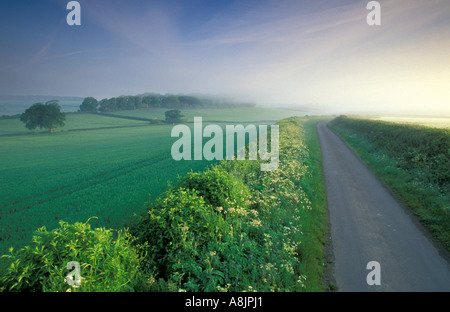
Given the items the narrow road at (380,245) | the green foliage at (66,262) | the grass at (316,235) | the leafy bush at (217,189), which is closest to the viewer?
the green foliage at (66,262)

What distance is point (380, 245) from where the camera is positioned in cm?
707

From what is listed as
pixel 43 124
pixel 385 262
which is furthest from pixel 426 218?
pixel 43 124

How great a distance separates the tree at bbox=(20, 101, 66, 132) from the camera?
5997 cm

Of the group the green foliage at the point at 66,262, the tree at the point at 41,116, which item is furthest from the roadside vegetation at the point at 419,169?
the tree at the point at 41,116

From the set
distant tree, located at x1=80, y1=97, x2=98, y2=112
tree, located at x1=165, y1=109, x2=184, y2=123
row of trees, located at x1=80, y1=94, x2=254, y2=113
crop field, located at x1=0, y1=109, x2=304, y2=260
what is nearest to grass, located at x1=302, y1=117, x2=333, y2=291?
crop field, located at x1=0, y1=109, x2=304, y2=260

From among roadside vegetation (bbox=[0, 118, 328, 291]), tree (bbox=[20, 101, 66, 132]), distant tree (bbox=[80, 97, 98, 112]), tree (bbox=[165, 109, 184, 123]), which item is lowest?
roadside vegetation (bbox=[0, 118, 328, 291])

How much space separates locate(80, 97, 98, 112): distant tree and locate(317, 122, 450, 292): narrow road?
126 m

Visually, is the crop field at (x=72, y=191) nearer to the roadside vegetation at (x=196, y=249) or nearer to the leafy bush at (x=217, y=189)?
the leafy bush at (x=217, y=189)

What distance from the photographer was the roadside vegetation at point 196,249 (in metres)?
3.75

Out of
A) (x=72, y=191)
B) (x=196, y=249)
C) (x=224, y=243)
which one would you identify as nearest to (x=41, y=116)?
(x=72, y=191)

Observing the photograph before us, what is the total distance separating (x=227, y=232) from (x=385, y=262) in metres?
5.11

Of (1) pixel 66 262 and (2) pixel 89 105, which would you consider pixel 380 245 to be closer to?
(1) pixel 66 262

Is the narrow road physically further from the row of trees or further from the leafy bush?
the row of trees
